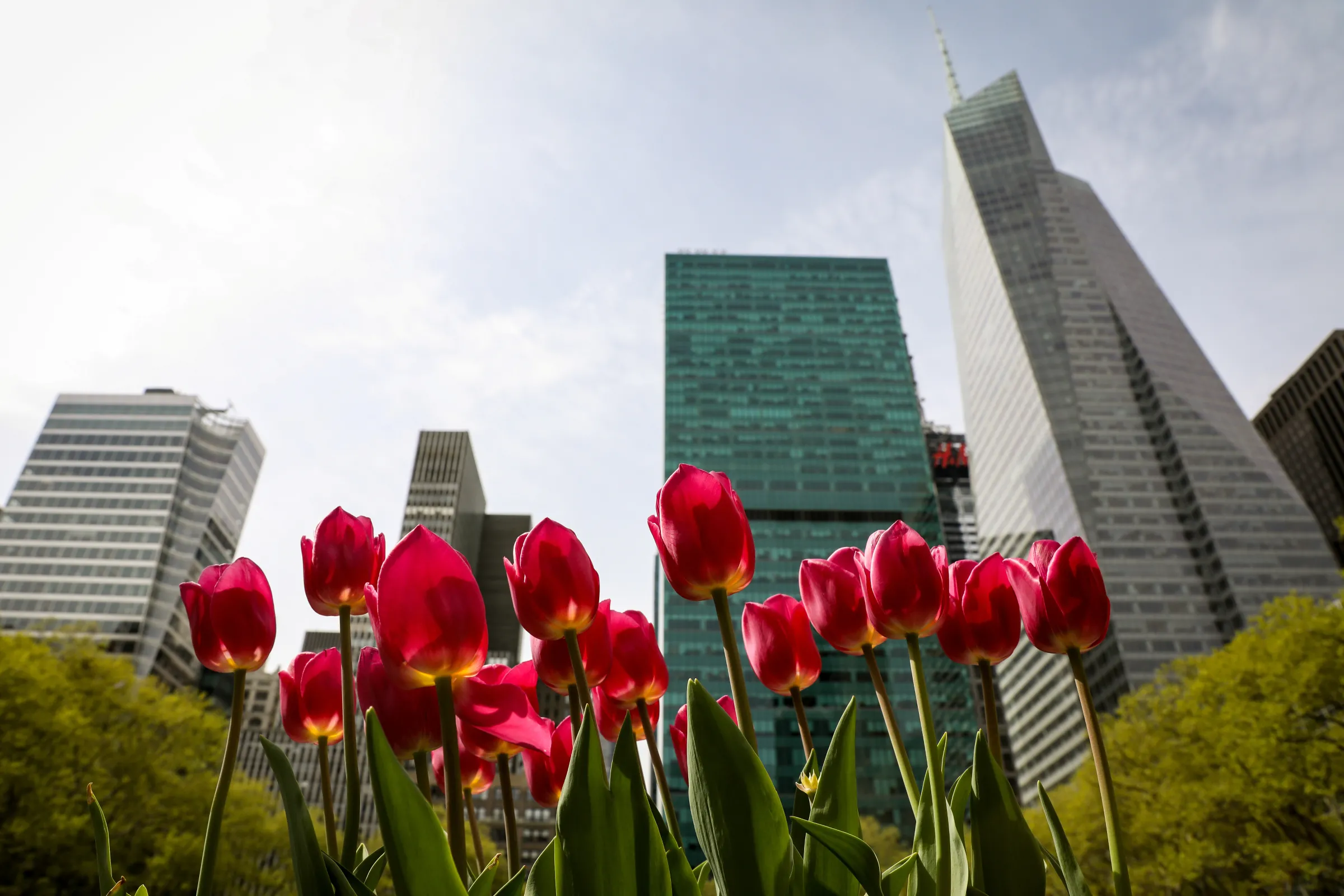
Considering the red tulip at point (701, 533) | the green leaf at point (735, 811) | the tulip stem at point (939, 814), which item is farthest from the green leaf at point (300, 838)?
the tulip stem at point (939, 814)

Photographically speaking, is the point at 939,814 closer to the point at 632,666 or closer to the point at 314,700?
the point at 632,666

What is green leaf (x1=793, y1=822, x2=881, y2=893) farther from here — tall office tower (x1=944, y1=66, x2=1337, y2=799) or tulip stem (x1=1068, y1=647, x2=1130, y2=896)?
tall office tower (x1=944, y1=66, x2=1337, y2=799)

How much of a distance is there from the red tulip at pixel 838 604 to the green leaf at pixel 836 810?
0.26 m

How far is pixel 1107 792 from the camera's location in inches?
44.3

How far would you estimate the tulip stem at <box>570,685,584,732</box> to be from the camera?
124cm

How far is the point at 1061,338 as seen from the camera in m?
85.9

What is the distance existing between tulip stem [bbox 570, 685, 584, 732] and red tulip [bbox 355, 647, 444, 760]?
216 mm

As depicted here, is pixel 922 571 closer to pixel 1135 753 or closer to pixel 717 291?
pixel 1135 753

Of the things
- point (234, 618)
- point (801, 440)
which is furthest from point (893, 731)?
point (801, 440)

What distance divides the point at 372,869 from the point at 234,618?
0.47 metres

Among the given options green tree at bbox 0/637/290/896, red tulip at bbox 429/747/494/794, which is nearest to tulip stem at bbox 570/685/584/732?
red tulip at bbox 429/747/494/794

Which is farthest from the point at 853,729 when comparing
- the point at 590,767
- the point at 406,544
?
the point at 406,544

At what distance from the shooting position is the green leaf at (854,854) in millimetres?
853

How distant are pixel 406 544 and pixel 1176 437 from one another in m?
92.4
